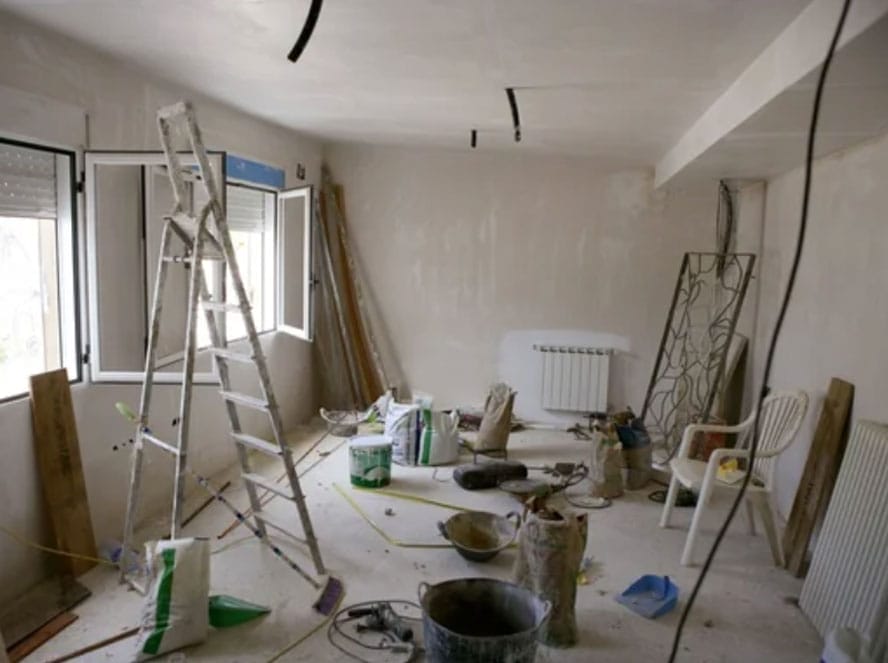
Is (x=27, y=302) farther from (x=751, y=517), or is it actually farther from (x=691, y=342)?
(x=691, y=342)

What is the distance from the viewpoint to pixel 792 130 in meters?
3.03

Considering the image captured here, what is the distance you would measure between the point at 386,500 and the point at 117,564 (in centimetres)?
152

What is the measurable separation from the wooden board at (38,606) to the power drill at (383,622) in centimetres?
117

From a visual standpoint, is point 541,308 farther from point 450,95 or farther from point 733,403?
point 450,95

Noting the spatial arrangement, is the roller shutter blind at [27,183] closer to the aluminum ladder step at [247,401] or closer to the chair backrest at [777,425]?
the aluminum ladder step at [247,401]

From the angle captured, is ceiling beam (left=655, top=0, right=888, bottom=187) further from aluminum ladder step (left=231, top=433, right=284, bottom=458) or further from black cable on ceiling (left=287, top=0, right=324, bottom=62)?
aluminum ladder step (left=231, top=433, right=284, bottom=458)

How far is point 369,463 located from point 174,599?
184 cm

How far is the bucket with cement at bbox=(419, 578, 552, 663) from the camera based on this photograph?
7.43 feet

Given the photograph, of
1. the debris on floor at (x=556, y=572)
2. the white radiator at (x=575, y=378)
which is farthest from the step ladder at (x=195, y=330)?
the white radiator at (x=575, y=378)

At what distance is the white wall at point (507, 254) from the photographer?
19.3 ft

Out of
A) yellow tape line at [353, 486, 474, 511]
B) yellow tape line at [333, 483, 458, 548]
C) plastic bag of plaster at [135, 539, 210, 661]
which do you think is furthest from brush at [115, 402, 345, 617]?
yellow tape line at [353, 486, 474, 511]

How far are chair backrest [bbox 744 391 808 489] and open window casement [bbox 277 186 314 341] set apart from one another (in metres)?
2.86

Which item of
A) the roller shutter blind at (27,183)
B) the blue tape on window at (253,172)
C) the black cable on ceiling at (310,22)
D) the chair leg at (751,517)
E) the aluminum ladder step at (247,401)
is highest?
the black cable on ceiling at (310,22)

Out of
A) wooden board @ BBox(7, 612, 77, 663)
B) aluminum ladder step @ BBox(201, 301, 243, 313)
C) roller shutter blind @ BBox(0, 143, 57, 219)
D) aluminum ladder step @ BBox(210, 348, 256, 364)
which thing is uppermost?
roller shutter blind @ BBox(0, 143, 57, 219)
